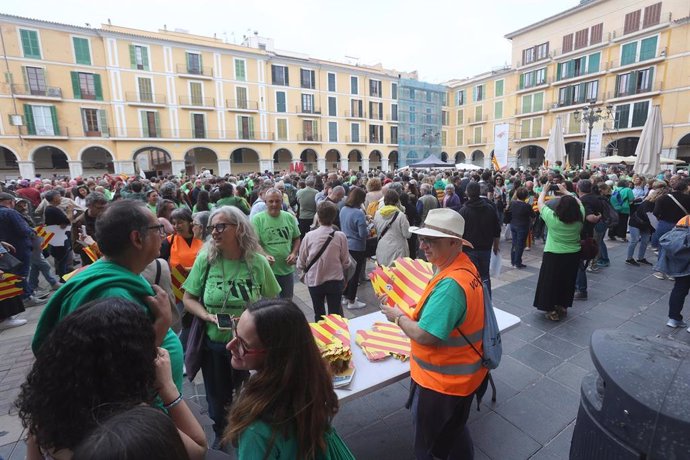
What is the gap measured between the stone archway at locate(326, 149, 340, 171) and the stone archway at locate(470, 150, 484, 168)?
1767cm

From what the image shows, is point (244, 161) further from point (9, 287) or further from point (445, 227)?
point (445, 227)

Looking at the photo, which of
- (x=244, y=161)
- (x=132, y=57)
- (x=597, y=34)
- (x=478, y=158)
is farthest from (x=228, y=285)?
(x=478, y=158)

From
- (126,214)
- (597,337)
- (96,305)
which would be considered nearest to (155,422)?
(96,305)

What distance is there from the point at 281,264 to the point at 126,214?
235 centimetres

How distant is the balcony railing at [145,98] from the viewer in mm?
25359

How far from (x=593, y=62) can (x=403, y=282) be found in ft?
122

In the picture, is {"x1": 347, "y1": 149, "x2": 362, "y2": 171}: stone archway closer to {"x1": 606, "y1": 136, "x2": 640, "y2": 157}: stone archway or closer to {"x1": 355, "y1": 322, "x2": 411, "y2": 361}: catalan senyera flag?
{"x1": 606, "y1": 136, "x2": 640, "y2": 157}: stone archway

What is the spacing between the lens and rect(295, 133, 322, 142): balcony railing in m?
32.9

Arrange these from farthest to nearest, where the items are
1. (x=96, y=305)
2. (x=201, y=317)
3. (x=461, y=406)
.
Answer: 1. (x=201, y=317)
2. (x=461, y=406)
3. (x=96, y=305)

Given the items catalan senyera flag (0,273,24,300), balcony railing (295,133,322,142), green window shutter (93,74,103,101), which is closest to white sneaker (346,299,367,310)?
A: catalan senyera flag (0,273,24,300)

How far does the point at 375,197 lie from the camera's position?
6312 millimetres

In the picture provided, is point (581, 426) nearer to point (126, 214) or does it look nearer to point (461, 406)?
point (461, 406)

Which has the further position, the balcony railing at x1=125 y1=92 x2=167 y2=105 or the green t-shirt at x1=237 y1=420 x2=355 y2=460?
the balcony railing at x1=125 y1=92 x2=167 y2=105

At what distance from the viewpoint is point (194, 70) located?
27516mm
